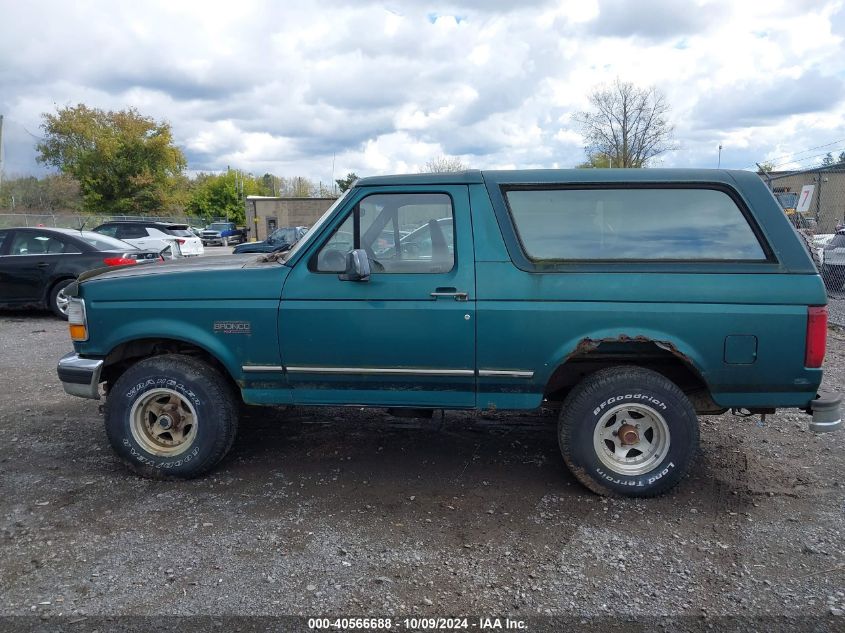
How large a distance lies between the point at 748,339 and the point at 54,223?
3571cm

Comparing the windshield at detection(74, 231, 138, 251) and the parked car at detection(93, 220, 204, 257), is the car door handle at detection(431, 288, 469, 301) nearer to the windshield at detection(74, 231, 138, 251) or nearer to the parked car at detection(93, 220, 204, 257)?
the windshield at detection(74, 231, 138, 251)

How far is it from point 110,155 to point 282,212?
1310 cm

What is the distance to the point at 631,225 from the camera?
3.84 metres

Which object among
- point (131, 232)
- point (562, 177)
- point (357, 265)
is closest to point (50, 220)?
point (131, 232)

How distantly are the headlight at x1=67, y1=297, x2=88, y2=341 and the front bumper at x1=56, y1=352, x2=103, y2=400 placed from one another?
0.16m

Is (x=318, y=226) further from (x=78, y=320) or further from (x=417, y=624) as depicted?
(x=417, y=624)

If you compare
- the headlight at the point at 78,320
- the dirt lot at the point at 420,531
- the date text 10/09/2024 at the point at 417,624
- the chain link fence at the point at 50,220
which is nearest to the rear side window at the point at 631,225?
the dirt lot at the point at 420,531

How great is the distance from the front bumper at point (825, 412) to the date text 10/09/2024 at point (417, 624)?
7.72ft

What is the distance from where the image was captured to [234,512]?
147 inches

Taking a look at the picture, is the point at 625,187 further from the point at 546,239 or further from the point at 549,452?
the point at 549,452

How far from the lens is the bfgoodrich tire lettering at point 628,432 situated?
3.75 metres

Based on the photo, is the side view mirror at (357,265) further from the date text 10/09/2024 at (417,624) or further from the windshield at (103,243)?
the windshield at (103,243)

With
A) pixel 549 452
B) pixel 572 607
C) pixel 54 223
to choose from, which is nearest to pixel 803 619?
pixel 572 607

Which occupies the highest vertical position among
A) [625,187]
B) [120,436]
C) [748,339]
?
[625,187]
